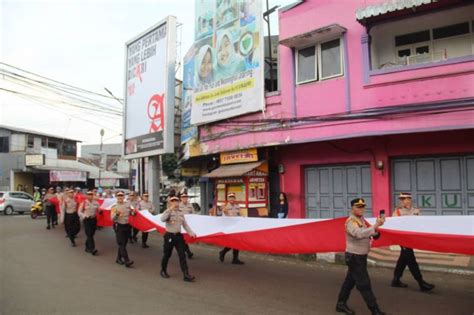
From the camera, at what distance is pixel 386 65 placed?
42.2ft

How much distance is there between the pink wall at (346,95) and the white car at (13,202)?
19.5 meters

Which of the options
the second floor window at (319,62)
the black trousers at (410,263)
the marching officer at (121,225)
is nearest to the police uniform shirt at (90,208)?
the marching officer at (121,225)

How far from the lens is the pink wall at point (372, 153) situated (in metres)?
11.5

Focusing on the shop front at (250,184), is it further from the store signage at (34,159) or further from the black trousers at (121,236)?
the store signage at (34,159)

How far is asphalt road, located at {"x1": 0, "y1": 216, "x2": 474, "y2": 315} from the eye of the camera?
6.66m

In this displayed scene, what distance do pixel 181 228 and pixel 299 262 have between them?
3101 millimetres

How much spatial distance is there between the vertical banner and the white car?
17982 mm

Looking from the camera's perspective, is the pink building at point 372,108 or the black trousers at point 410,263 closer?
the black trousers at point 410,263

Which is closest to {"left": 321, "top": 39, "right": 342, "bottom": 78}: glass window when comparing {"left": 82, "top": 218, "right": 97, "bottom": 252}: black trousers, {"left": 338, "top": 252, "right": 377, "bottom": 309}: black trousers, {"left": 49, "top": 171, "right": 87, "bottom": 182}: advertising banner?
{"left": 338, "top": 252, "right": 377, "bottom": 309}: black trousers

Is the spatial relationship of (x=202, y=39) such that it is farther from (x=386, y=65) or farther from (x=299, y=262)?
(x=299, y=262)

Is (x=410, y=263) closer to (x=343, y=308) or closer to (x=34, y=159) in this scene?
(x=343, y=308)

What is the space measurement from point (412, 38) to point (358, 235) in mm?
8701

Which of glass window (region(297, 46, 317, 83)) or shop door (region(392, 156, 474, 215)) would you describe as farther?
glass window (region(297, 46, 317, 83))

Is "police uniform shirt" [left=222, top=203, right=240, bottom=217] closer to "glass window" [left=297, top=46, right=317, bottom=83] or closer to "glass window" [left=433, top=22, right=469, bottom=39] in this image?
"glass window" [left=297, top=46, right=317, bottom=83]
